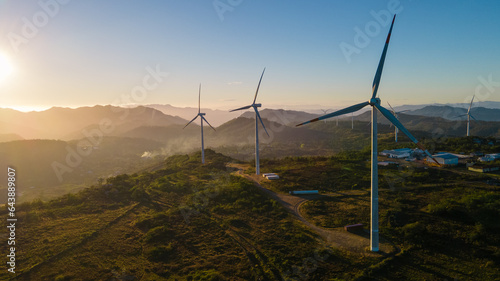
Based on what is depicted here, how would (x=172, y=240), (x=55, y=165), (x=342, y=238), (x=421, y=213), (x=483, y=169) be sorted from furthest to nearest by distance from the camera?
(x=55, y=165), (x=483, y=169), (x=421, y=213), (x=172, y=240), (x=342, y=238)

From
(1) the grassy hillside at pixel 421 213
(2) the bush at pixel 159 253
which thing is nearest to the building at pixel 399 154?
(1) the grassy hillside at pixel 421 213

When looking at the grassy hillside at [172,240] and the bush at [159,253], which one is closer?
the grassy hillside at [172,240]

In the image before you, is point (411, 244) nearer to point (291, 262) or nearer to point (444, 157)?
point (291, 262)

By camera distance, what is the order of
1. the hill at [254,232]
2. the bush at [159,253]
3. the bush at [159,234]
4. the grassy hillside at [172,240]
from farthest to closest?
the bush at [159,234], the bush at [159,253], the grassy hillside at [172,240], the hill at [254,232]

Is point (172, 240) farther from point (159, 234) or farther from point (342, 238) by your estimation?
point (342, 238)

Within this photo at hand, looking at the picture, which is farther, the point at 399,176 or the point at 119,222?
the point at 399,176

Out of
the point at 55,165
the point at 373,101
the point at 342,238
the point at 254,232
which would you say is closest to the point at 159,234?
the point at 254,232

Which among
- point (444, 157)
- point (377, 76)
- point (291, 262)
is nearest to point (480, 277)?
point (291, 262)

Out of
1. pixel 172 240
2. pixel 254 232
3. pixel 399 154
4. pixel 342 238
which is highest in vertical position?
pixel 399 154

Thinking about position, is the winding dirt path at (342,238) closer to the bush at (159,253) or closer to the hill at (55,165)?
the bush at (159,253)

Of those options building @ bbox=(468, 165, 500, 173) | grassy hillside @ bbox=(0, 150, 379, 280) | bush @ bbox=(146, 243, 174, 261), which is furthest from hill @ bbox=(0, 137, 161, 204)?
building @ bbox=(468, 165, 500, 173)

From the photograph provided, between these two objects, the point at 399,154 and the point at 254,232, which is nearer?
→ the point at 254,232
